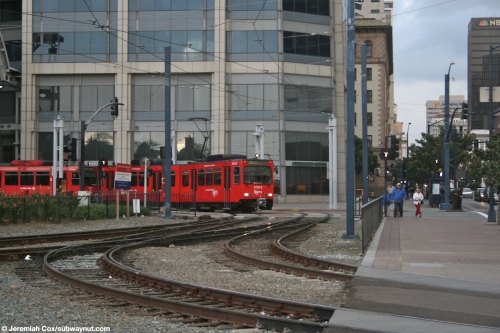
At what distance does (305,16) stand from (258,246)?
45.7 meters

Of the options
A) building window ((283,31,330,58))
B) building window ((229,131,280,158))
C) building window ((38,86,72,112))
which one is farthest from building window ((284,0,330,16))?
building window ((38,86,72,112))

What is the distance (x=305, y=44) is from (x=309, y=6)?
11.1 ft

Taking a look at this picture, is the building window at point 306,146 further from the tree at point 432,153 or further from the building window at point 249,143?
the tree at point 432,153

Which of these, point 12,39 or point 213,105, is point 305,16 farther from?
point 12,39

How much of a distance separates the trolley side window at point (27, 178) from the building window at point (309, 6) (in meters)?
25.7

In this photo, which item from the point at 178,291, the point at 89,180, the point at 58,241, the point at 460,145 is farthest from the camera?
A: the point at 460,145

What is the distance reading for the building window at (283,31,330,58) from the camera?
6244cm

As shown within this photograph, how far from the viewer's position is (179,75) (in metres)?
62.6

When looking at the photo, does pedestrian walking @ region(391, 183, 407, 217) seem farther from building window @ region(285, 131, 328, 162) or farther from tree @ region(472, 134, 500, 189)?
building window @ region(285, 131, 328, 162)

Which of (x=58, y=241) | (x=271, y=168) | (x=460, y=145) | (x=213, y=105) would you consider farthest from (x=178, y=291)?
(x=460, y=145)

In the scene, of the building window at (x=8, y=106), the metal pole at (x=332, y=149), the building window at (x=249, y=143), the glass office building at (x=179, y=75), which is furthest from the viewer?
the building window at (x=8, y=106)

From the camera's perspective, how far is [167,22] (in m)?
61.8

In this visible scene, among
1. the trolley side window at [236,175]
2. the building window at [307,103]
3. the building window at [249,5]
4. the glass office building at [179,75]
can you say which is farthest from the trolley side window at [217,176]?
the building window at [249,5]

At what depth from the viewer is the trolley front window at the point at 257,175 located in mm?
40531
